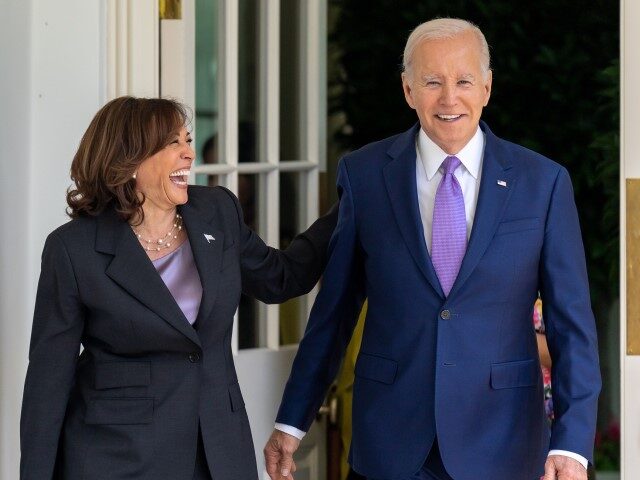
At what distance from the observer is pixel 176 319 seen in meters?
2.51

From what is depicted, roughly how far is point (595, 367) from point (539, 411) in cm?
17

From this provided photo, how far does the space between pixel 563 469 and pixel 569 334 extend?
274 mm

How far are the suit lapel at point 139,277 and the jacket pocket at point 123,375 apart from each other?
0.11 meters

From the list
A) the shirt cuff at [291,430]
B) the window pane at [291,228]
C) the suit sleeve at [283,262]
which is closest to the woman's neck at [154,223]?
the suit sleeve at [283,262]

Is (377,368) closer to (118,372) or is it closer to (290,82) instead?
(118,372)

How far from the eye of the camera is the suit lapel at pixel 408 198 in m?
2.67

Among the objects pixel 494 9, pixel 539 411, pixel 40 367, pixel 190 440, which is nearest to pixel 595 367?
pixel 539 411

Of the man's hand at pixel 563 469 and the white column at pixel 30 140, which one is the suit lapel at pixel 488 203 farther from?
the white column at pixel 30 140

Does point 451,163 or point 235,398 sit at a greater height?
point 451,163

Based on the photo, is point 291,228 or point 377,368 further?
point 291,228

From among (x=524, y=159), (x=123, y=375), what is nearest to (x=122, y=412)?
(x=123, y=375)

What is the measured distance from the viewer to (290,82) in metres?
3.72

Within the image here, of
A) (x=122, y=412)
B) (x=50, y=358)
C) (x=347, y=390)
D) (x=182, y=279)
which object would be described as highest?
(x=182, y=279)

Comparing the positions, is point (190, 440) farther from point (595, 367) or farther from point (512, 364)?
point (595, 367)
